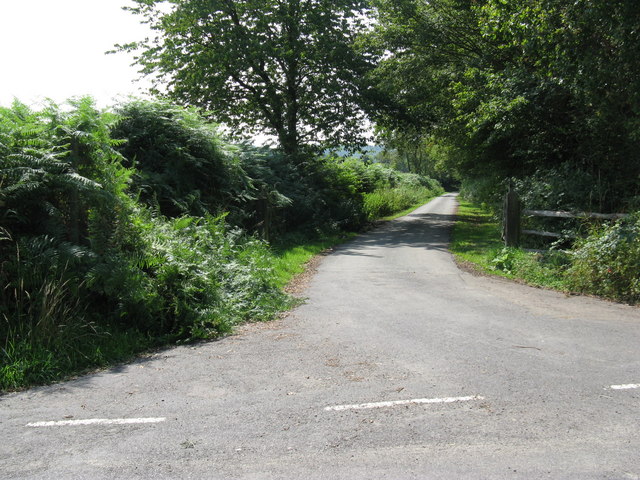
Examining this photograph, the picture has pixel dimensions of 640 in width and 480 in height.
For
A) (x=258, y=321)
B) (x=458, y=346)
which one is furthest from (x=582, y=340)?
(x=258, y=321)

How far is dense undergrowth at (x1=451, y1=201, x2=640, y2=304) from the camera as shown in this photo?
9242 mm

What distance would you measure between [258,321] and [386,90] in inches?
705

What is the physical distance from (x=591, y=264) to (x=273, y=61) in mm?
19518

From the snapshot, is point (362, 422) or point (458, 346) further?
point (458, 346)

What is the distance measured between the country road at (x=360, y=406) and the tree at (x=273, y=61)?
675 inches

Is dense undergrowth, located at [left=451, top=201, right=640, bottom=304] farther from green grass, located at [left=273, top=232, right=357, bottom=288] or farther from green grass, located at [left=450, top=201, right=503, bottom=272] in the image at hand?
green grass, located at [left=273, top=232, right=357, bottom=288]

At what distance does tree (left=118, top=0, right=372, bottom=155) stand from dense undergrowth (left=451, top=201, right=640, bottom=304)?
506 inches

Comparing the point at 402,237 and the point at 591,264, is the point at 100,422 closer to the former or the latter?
the point at 591,264

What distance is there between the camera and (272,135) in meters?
26.6

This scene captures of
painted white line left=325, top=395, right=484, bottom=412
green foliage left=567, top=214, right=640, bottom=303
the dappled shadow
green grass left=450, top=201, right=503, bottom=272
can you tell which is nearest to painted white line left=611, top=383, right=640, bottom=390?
painted white line left=325, top=395, right=484, bottom=412

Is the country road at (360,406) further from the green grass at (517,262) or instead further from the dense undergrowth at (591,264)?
the green grass at (517,262)

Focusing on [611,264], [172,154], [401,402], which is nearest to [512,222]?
[611,264]

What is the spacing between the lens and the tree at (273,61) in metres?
23.9

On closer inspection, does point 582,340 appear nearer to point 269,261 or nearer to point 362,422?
point 362,422
